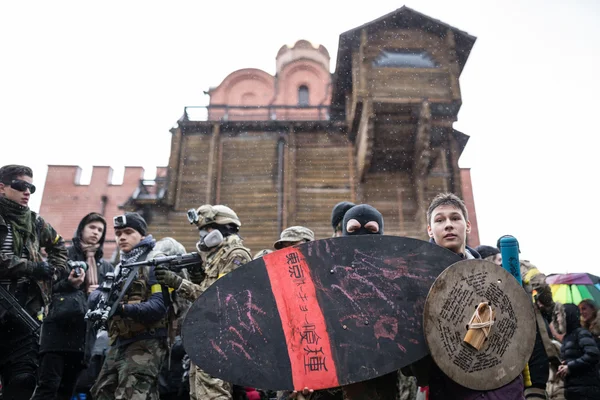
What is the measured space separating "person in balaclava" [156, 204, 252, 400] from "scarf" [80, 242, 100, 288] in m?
1.02

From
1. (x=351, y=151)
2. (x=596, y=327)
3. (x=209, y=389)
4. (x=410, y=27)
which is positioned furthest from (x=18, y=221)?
(x=410, y=27)

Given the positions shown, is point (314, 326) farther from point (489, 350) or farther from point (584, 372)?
point (584, 372)

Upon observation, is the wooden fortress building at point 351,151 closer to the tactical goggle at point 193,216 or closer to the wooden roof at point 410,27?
the wooden roof at point 410,27

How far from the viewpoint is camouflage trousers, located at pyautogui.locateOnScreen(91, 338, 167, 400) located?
11.2 feet

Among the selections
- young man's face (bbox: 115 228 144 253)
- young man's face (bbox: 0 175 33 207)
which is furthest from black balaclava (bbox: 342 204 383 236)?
young man's face (bbox: 0 175 33 207)

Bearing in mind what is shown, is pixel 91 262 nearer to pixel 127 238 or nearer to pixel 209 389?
pixel 127 238

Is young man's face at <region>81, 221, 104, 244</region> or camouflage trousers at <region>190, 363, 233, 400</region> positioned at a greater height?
young man's face at <region>81, 221, 104, 244</region>

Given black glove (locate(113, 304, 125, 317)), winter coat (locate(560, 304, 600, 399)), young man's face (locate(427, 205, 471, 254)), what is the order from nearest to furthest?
1. young man's face (locate(427, 205, 471, 254))
2. black glove (locate(113, 304, 125, 317))
3. winter coat (locate(560, 304, 600, 399))

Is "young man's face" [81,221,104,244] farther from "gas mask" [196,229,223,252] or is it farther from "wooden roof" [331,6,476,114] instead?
"wooden roof" [331,6,476,114]

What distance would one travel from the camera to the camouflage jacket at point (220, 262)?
3785 millimetres

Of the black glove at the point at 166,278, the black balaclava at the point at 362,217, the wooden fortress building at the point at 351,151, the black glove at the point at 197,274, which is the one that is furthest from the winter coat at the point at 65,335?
the wooden fortress building at the point at 351,151

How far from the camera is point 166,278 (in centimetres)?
374

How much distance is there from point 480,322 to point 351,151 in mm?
13674

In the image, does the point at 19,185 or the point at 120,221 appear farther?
the point at 120,221
